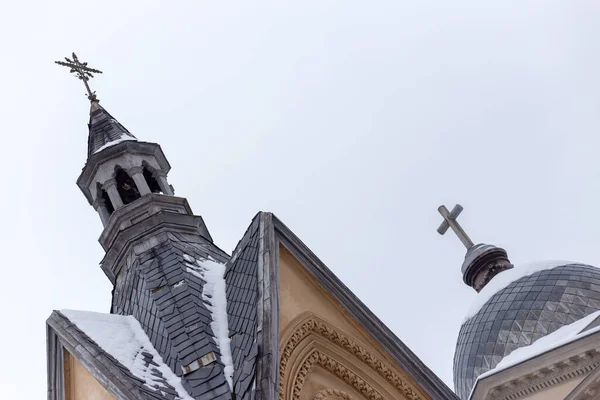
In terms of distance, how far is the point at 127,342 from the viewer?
480 inches

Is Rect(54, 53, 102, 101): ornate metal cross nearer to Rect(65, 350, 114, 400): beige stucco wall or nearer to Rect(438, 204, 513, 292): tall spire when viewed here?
Rect(65, 350, 114, 400): beige stucco wall

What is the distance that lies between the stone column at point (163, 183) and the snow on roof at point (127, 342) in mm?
3674

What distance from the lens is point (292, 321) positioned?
11.8 m

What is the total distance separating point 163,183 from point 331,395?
5.69m

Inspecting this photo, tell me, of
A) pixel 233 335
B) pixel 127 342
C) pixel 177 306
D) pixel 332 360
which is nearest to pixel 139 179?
pixel 177 306

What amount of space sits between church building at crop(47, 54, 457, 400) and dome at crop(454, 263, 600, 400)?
17173 mm

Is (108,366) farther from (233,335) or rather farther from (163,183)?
(163,183)

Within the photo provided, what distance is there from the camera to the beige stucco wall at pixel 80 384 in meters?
11.4

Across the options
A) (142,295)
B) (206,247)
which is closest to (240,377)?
(142,295)

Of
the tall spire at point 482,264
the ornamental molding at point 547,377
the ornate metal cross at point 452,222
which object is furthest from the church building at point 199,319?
the ornate metal cross at point 452,222

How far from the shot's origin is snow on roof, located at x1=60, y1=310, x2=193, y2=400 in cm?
1111

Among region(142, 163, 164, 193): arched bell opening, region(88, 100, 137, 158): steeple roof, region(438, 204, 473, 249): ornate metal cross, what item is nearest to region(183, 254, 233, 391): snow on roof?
region(142, 163, 164, 193): arched bell opening

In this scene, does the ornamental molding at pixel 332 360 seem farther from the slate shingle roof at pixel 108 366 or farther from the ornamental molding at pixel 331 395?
the slate shingle roof at pixel 108 366

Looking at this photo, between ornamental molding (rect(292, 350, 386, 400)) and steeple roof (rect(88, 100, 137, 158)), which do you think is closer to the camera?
ornamental molding (rect(292, 350, 386, 400))
